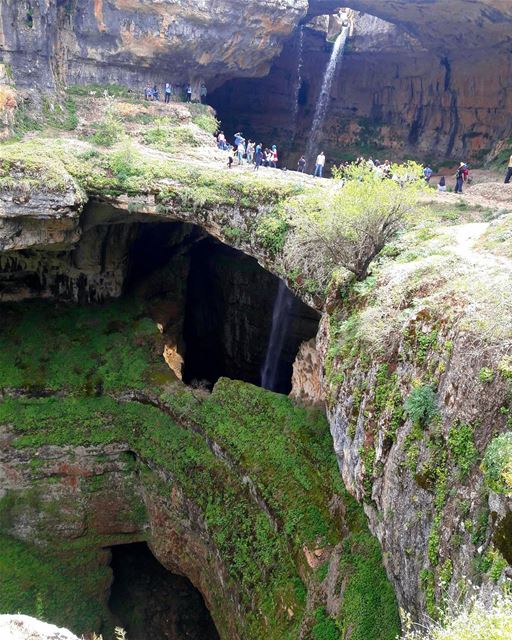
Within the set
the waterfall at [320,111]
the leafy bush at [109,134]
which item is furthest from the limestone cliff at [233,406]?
the waterfall at [320,111]

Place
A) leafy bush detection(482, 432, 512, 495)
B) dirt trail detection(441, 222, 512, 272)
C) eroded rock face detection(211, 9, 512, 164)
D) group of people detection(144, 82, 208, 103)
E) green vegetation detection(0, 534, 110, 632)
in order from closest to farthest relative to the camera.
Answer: leafy bush detection(482, 432, 512, 495) → dirt trail detection(441, 222, 512, 272) → green vegetation detection(0, 534, 110, 632) → group of people detection(144, 82, 208, 103) → eroded rock face detection(211, 9, 512, 164)

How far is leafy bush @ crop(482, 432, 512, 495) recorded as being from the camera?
5.68 m

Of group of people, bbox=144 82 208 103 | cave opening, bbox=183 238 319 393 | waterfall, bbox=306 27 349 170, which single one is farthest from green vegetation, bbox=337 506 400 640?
waterfall, bbox=306 27 349 170

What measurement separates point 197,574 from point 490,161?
23.9 metres

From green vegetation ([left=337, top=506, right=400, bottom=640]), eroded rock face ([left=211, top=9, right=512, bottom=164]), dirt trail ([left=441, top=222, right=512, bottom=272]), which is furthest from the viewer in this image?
eroded rock face ([left=211, top=9, right=512, bottom=164])

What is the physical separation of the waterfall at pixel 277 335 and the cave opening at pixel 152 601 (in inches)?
341

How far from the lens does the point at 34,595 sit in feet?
55.8

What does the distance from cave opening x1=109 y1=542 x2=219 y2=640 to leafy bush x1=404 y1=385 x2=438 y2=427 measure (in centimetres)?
1418

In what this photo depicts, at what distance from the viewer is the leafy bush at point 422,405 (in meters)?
7.57

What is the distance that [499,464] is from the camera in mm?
5848

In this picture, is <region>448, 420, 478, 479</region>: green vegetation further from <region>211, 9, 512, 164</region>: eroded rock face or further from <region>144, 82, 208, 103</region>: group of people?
<region>211, 9, 512, 164</region>: eroded rock face

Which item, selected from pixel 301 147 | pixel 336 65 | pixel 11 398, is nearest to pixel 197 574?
pixel 11 398

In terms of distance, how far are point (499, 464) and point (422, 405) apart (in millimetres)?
1849

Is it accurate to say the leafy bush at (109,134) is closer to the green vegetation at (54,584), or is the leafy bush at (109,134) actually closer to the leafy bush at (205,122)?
the leafy bush at (205,122)
